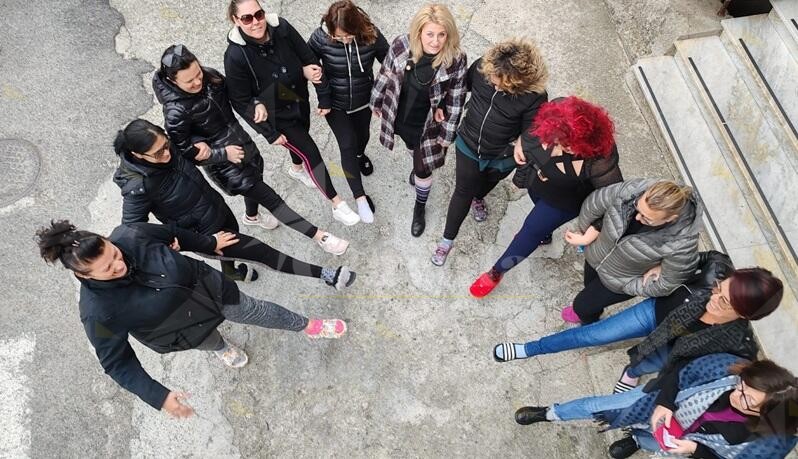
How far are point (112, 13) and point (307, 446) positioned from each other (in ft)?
15.6

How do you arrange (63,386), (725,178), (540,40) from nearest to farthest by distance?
(63,386)
(725,178)
(540,40)

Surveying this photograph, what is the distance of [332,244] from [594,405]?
2.13 metres

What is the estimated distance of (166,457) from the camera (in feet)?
11.6

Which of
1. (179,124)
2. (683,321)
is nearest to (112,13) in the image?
(179,124)

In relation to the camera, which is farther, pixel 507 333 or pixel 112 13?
pixel 112 13

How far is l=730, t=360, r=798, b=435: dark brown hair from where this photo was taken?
6.97 feet

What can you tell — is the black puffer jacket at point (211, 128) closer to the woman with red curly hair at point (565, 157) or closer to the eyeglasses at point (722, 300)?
the woman with red curly hair at point (565, 157)

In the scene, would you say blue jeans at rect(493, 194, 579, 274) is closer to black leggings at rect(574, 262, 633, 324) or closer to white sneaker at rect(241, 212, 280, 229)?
black leggings at rect(574, 262, 633, 324)

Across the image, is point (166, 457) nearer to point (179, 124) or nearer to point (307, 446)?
point (307, 446)

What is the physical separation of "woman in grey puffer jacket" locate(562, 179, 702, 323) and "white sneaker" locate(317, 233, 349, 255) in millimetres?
1740

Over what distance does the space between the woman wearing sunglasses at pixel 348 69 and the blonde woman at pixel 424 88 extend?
0.12 meters

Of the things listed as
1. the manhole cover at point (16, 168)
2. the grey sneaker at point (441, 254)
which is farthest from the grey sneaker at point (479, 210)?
the manhole cover at point (16, 168)

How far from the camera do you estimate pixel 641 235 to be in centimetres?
278

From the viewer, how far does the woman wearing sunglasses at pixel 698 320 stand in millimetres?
2344
